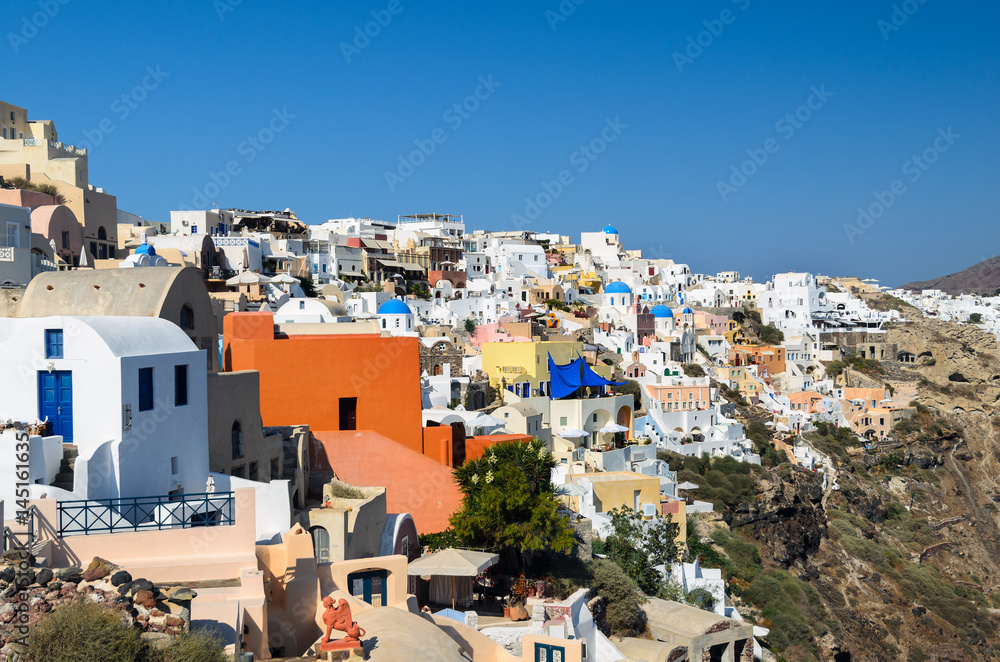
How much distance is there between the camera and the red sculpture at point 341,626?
1100 cm

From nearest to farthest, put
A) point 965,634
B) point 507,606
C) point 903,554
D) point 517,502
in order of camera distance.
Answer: point 507,606 → point 517,502 → point 965,634 → point 903,554

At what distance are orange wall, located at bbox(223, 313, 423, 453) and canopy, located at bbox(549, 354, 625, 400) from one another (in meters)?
22.8

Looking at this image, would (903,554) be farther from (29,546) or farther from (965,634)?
(29,546)

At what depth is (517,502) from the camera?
20.4 m

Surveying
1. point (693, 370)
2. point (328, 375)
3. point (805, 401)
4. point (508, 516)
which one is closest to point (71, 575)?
point (508, 516)

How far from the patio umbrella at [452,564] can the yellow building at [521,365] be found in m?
27.9

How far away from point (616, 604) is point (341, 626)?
12.5m

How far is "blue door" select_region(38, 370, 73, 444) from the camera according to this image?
14203mm

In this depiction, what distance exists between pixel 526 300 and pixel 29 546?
230 ft

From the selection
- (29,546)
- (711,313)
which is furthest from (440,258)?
(29,546)

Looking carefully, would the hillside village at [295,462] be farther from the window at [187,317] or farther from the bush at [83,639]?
the bush at [83,639]

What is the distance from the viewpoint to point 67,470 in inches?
532

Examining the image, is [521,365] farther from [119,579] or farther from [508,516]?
[119,579]

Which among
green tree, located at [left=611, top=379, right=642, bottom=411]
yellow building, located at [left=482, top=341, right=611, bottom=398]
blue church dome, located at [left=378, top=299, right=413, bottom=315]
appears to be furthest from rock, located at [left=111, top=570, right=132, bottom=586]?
green tree, located at [left=611, top=379, right=642, bottom=411]
